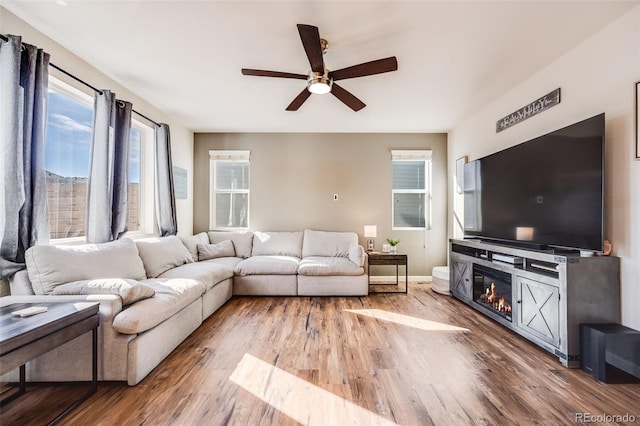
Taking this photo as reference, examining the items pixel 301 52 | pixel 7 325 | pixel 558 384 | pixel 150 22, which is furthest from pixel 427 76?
pixel 7 325

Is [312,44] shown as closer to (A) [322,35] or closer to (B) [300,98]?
(A) [322,35]

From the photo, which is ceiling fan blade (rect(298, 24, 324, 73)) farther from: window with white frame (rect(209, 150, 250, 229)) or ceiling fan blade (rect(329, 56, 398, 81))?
window with white frame (rect(209, 150, 250, 229))

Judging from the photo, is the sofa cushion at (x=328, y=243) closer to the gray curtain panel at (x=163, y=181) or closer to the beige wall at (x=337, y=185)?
the beige wall at (x=337, y=185)

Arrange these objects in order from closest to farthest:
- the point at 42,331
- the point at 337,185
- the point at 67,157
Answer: the point at 42,331 < the point at 67,157 < the point at 337,185

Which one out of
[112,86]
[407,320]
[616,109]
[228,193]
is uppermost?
[112,86]

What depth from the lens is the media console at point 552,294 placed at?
2.19 meters

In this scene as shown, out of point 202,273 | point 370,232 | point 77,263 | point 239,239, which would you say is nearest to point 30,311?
point 77,263

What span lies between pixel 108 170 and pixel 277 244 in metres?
2.57

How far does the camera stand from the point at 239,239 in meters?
4.86

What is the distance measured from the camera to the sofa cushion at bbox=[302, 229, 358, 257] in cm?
475

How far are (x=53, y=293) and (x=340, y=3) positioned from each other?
2892mm

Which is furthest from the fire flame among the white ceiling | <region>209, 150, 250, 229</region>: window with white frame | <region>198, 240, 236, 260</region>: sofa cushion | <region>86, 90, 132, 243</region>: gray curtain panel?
<region>86, 90, 132, 243</region>: gray curtain panel

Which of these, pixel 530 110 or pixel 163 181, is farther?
pixel 163 181

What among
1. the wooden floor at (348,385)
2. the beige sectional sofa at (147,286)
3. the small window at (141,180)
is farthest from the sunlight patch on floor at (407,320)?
→ the small window at (141,180)
